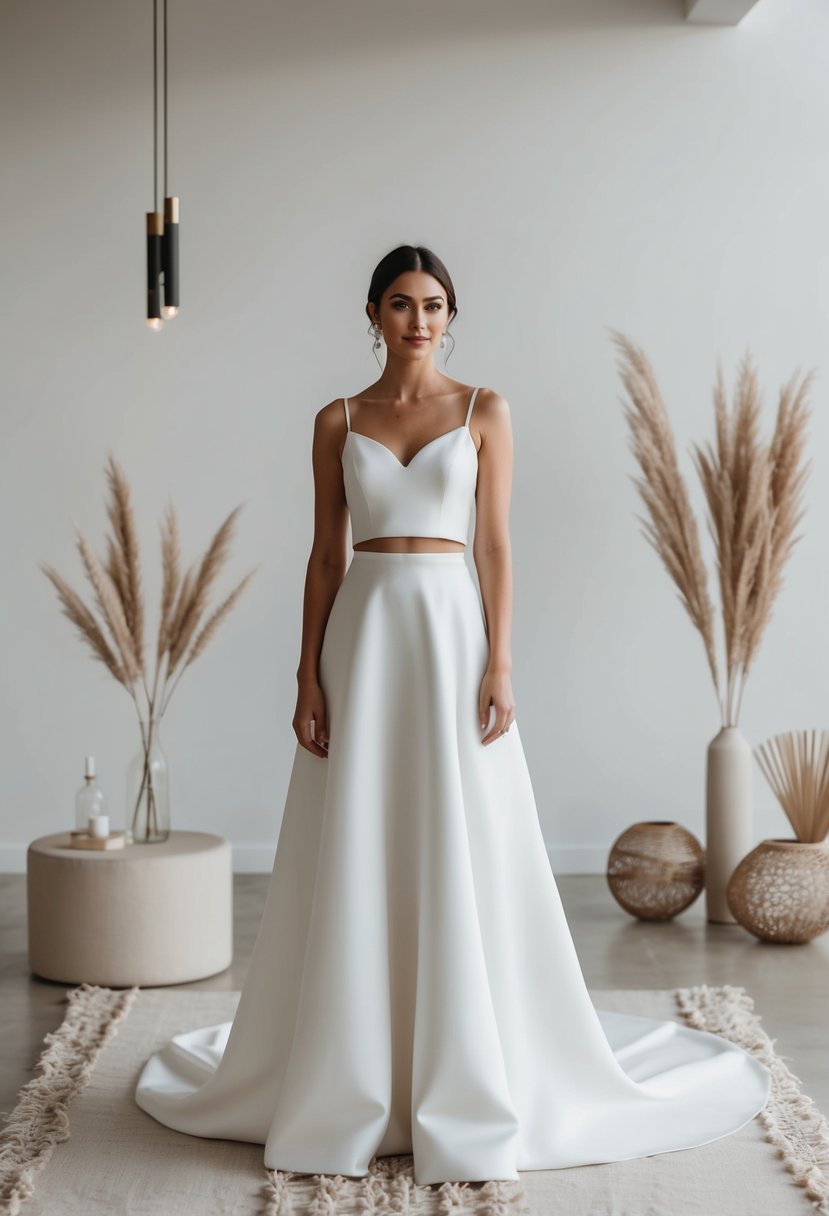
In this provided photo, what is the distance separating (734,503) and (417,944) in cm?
238

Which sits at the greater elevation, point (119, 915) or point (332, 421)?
point (332, 421)

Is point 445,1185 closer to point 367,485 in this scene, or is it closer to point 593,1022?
point 593,1022

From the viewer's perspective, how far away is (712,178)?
15.5 ft

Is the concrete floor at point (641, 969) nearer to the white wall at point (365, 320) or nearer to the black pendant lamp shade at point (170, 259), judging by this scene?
the white wall at point (365, 320)

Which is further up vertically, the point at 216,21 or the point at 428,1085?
the point at 216,21

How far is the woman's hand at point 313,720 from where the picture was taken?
2.44m

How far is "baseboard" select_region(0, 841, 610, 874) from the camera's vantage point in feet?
15.7

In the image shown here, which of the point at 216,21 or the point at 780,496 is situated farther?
the point at 216,21

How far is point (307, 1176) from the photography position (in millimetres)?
2252

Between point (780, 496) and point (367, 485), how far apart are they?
2.20 meters

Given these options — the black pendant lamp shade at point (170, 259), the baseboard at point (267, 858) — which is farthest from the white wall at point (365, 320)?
the black pendant lamp shade at point (170, 259)

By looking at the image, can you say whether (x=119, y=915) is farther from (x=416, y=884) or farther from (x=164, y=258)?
(x=164, y=258)

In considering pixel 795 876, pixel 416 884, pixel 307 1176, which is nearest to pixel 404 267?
pixel 416 884

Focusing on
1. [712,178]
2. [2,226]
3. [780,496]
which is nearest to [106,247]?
[2,226]
